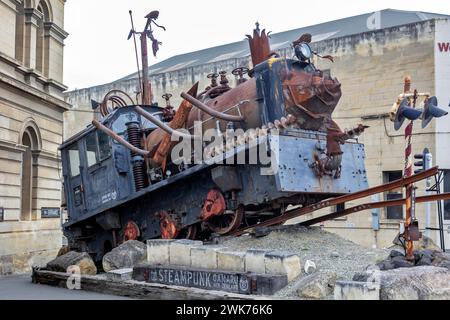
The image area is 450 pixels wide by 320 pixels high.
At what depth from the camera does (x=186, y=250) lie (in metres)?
7.69

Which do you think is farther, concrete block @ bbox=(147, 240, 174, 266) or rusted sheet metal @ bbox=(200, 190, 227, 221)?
rusted sheet metal @ bbox=(200, 190, 227, 221)

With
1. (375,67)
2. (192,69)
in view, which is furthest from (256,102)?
(192,69)

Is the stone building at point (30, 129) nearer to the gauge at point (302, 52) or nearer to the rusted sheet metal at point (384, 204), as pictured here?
the gauge at point (302, 52)

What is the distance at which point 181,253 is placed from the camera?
778 centimetres

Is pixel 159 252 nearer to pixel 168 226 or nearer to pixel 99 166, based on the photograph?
pixel 168 226

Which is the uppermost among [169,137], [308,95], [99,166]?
[308,95]

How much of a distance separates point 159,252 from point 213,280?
52.3 inches

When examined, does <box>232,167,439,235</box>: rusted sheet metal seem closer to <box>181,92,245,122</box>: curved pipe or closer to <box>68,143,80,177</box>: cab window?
<box>181,92,245,122</box>: curved pipe

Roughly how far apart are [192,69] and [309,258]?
842 inches

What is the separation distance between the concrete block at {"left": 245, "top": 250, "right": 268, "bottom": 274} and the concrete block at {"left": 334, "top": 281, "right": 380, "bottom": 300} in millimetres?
1184

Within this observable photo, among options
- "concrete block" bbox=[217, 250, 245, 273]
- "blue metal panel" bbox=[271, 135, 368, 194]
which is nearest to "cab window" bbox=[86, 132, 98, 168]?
"blue metal panel" bbox=[271, 135, 368, 194]

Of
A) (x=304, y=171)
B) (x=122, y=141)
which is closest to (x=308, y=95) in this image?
(x=304, y=171)

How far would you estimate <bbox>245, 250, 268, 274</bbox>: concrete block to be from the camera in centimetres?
673

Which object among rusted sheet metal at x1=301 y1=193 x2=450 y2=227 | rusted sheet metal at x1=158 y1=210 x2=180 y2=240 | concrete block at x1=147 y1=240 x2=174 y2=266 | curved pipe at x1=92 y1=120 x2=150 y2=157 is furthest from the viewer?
curved pipe at x1=92 y1=120 x2=150 y2=157
